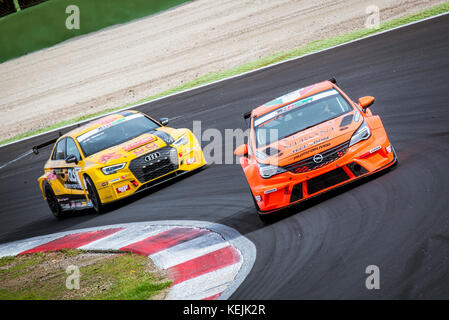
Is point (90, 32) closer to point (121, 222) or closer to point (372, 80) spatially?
point (372, 80)

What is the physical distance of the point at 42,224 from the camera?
12.3m

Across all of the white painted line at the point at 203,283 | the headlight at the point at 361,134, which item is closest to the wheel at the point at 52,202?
the white painted line at the point at 203,283

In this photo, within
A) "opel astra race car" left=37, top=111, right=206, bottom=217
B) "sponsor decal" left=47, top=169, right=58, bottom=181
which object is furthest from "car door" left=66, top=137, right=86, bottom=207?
"sponsor decal" left=47, top=169, right=58, bottom=181

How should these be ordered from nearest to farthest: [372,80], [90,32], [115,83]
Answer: [372,80] < [115,83] < [90,32]

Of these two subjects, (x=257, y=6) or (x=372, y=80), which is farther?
(x=257, y=6)

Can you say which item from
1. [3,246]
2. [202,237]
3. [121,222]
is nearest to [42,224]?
[3,246]

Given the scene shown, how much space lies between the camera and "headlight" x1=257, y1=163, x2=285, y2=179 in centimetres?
781

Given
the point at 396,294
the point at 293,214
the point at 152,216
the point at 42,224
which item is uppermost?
the point at 396,294

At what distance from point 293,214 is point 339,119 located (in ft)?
4.46

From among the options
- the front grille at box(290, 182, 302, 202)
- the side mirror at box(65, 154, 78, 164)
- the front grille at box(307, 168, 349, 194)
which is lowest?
the side mirror at box(65, 154, 78, 164)

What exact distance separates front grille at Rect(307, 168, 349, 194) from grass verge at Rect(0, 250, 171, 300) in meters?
2.02

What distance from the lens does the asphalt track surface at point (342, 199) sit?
218 inches

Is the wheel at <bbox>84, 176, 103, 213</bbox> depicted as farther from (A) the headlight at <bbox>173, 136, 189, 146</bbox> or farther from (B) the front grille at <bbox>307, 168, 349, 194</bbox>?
(B) the front grille at <bbox>307, 168, 349, 194</bbox>

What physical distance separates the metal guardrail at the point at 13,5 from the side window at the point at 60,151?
17.1 m
